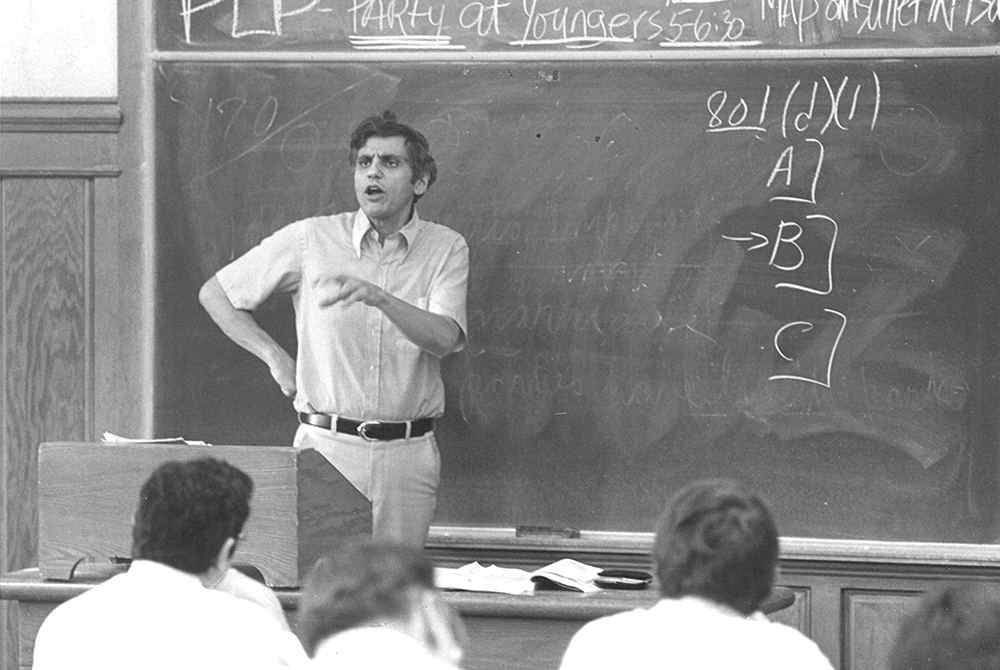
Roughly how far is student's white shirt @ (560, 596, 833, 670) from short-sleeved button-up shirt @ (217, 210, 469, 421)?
228cm

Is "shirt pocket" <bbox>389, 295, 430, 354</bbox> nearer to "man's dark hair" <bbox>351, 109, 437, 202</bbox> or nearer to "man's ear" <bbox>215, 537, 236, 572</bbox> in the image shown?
"man's dark hair" <bbox>351, 109, 437, 202</bbox>

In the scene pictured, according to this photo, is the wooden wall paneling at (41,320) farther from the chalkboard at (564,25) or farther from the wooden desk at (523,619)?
the wooden desk at (523,619)

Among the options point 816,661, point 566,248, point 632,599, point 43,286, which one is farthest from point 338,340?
point 816,661

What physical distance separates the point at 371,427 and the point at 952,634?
2670 millimetres

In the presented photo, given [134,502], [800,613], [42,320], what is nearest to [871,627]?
[800,613]

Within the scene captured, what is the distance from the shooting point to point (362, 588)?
1.81 metres

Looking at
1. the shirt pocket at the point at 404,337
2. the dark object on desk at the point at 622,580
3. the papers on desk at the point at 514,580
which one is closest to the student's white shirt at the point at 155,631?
the papers on desk at the point at 514,580

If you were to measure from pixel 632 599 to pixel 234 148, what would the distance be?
6.75 ft

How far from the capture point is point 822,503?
446 centimetres

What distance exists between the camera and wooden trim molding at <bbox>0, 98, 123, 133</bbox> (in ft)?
15.6

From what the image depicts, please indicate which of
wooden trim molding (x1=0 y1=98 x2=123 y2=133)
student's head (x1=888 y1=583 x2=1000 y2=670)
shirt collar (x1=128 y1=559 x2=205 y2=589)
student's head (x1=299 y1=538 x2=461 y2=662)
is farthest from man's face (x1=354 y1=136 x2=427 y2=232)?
student's head (x1=888 y1=583 x2=1000 y2=670)

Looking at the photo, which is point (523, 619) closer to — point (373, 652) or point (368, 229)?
point (368, 229)

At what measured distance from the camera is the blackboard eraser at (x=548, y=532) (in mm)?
4547

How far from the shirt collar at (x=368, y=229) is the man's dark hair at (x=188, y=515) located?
2070mm
